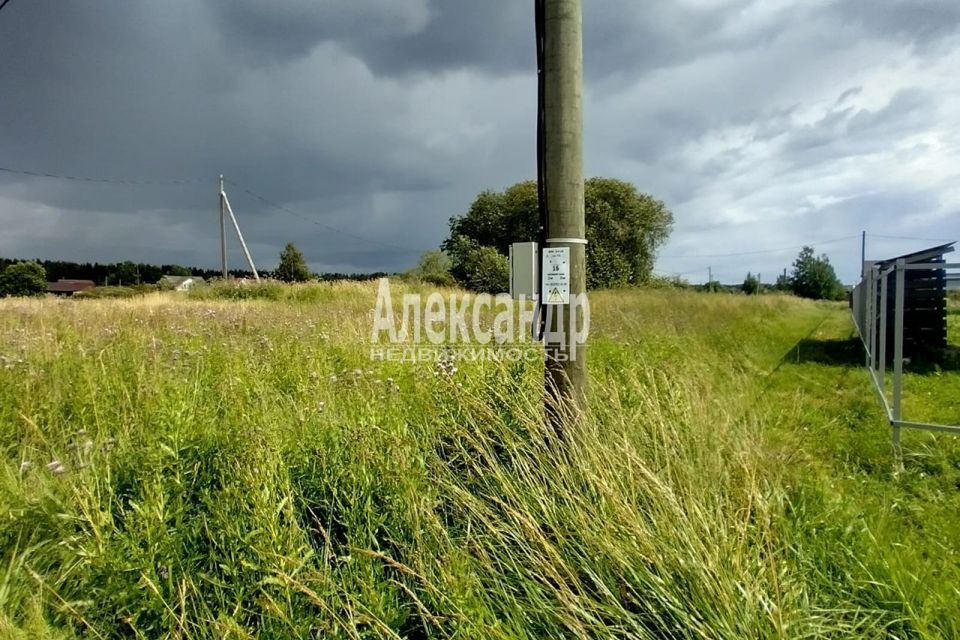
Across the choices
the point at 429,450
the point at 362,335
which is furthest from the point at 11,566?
the point at 362,335

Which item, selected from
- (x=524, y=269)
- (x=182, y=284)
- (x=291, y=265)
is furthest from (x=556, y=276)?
(x=182, y=284)

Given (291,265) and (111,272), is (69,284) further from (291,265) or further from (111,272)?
(291,265)

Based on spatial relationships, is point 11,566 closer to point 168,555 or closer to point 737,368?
point 168,555

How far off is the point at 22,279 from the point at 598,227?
48543 mm

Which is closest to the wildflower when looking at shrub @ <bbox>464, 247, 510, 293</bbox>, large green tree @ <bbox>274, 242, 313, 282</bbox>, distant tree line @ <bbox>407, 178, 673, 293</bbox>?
shrub @ <bbox>464, 247, 510, 293</bbox>

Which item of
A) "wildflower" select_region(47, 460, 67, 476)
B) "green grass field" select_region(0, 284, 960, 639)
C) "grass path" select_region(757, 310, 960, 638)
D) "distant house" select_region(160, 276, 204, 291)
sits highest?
"distant house" select_region(160, 276, 204, 291)

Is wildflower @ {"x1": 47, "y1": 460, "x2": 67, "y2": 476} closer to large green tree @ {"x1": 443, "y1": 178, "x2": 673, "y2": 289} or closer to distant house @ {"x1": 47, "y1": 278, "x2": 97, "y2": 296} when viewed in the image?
large green tree @ {"x1": 443, "y1": 178, "x2": 673, "y2": 289}

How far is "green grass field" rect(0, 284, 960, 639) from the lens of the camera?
137cm

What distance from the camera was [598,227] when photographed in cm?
2567

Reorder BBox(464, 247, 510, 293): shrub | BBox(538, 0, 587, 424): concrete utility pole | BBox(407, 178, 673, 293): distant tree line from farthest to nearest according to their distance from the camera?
BBox(407, 178, 673, 293): distant tree line → BBox(464, 247, 510, 293): shrub → BBox(538, 0, 587, 424): concrete utility pole

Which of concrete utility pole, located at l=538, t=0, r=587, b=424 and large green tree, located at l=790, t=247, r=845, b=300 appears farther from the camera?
large green tree, located at l=790, t=247, r=845, b=300

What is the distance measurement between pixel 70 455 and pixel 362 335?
11.6 feet

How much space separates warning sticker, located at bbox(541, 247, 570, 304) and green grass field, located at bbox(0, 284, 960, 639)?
627 mm

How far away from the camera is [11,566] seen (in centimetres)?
149
